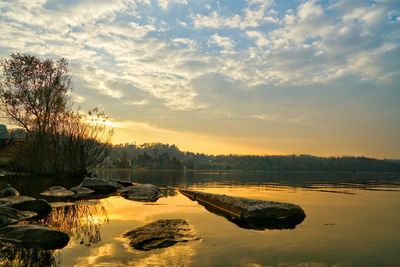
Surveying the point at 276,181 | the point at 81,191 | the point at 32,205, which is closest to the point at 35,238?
the point at 32,205

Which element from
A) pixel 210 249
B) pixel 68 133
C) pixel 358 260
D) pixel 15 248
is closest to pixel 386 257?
pixel 358 260

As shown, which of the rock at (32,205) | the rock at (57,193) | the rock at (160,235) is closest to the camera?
the rock at (160,235)

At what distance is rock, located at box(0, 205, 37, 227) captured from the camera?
11.9m

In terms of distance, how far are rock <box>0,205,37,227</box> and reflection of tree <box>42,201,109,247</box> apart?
31.9 inches

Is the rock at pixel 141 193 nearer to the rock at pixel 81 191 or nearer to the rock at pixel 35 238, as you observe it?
the rock at pixel 81 191

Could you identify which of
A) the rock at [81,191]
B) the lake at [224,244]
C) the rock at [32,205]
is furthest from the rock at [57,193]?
the rock at [32,205]

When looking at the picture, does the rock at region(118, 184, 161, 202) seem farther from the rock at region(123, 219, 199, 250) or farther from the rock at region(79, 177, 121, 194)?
the rock at region(123, 219, 199, 250)

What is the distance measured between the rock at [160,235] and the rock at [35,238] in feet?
6.49

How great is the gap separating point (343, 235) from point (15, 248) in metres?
10.3

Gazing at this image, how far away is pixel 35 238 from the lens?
30.9ft

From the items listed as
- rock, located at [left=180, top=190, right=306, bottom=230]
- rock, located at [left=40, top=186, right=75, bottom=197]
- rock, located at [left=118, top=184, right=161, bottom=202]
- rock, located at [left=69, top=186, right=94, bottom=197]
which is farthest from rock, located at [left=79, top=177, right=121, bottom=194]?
rock, located at [left=180, top=190, right=306, bottom=230]

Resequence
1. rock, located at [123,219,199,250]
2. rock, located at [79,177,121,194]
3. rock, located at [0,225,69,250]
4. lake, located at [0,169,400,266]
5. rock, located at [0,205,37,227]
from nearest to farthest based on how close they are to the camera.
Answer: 1. lake, located at [0,169,400,266]
2. rock, located at [0,225,69,250]
3. rock, located at [123,219,199,250]
4. rock, located at [0,205,37,227]
5. rock, located at [79,177,121,194]

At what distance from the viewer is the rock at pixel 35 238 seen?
9273 mm

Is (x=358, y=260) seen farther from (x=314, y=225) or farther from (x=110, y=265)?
(x=110, y=265)
